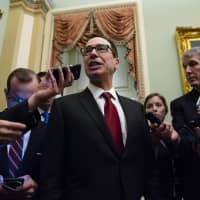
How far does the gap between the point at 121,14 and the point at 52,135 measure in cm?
308

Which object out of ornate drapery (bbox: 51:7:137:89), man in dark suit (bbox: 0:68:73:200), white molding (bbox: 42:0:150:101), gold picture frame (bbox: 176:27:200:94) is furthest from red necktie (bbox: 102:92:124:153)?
gold picture frame (bbox: 176:27:200:94)

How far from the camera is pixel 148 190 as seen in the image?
45.0 inches

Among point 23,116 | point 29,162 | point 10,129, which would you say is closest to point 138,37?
point 29,162

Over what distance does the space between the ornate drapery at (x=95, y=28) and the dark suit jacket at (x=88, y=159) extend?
250 cm

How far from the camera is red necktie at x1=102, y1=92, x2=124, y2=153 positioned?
1.09m

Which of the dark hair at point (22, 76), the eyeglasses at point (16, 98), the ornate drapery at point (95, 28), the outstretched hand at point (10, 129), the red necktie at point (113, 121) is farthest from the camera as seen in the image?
the ornate drapery at point (95, 28)

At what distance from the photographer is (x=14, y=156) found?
4.18 feet

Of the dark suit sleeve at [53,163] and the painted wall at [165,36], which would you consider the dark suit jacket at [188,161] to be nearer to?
the dark suit sleeve at [53,163]

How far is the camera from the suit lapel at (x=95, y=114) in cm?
106

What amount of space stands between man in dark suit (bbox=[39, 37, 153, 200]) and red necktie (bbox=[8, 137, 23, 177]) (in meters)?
0.27

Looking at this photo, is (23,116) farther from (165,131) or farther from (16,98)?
(165,131)

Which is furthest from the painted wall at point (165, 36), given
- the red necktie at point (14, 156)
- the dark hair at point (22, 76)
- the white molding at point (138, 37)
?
the red necktie at point (14, 156)

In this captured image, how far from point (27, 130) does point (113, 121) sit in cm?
38

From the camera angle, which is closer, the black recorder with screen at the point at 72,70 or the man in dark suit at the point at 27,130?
the man in dark suit at the point at 27,130
